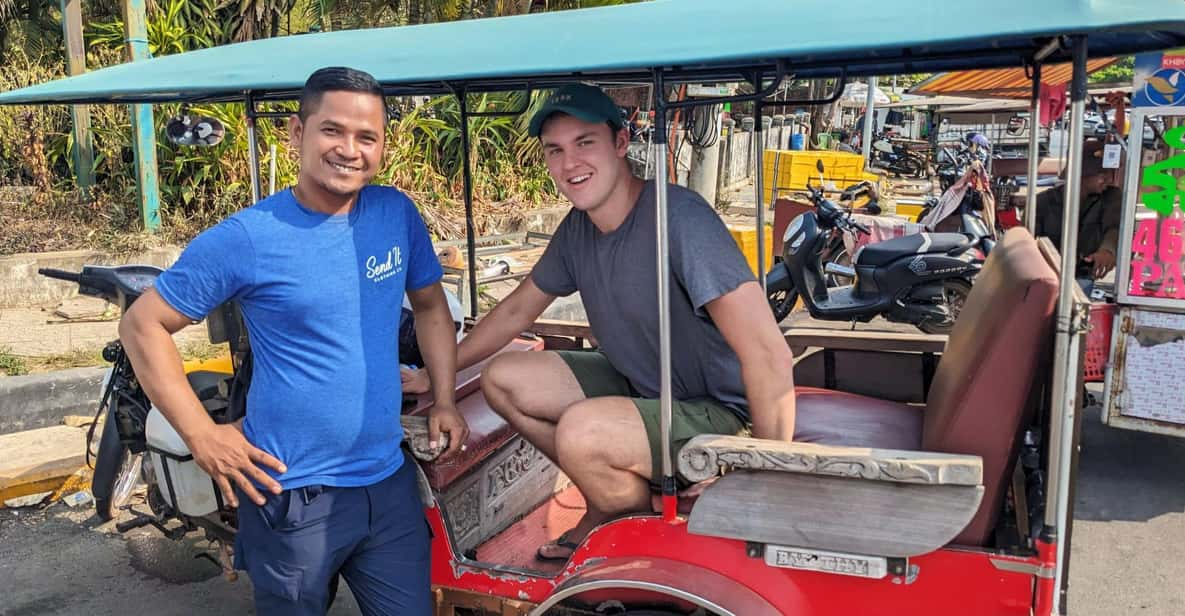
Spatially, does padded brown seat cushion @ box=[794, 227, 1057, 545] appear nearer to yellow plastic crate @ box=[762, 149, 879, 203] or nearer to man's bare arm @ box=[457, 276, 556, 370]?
man's bare arm @ box=[457, 276, 556, 370]

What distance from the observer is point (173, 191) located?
8461mm

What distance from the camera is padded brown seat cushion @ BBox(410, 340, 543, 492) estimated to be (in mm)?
2631

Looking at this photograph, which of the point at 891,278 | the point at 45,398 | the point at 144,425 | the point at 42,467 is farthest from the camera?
the point at 891,278

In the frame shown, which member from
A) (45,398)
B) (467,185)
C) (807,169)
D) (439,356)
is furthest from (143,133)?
(807,169)

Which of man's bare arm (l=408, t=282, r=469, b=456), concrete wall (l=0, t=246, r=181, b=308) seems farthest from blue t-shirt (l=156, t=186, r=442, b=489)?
concrete wall (l=0, t=246, r=181, b=308)

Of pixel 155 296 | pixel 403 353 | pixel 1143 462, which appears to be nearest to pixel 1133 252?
pixel 1143 462

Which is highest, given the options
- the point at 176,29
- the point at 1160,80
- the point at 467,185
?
the point at 176,29

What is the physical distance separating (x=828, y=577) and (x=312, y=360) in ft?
4.27

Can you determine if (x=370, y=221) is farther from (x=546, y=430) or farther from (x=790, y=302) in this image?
(x=790, y=302)

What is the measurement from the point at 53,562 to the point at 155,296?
2.43m

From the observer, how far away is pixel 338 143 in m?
2.16

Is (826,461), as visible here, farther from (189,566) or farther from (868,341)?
(189,566)

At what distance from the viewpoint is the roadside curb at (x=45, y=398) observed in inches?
201

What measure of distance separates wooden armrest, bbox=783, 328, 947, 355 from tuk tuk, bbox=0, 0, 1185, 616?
0.49 metres
